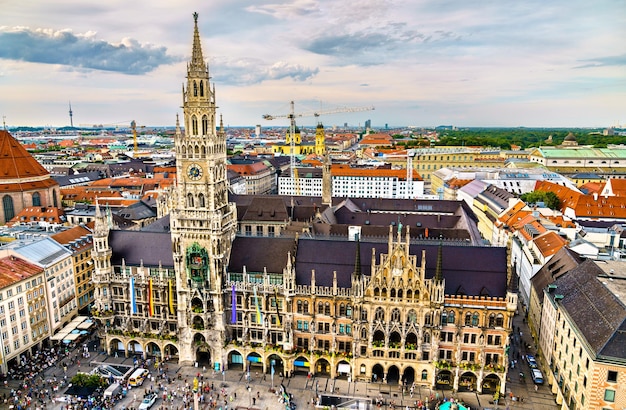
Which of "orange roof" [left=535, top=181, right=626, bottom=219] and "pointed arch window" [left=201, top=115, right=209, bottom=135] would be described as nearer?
"pointed arch window" [left=201, top=115, right=209, bottom=135]

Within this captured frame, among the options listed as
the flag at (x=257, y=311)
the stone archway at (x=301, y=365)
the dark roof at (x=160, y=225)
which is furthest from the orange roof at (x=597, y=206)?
the dark roof at (x=160, y=225)

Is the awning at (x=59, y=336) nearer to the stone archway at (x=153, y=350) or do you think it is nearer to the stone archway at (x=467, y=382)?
the stone archway at (x=153, y=350)

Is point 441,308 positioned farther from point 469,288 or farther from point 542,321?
point 542,321

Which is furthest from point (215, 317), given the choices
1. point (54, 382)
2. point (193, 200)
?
point (54, 382)

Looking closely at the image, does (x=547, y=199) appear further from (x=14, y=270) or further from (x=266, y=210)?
(x=14, y=270)

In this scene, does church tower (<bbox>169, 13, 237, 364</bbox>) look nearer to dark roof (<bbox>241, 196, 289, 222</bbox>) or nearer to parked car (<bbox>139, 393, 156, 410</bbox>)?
parked car (<bbox>139, 393, 156, 410</bbox>)

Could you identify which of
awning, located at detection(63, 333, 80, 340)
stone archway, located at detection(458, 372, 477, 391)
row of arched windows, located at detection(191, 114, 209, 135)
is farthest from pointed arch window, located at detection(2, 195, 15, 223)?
stone archway, located at detection(458, 372, 477, 391)

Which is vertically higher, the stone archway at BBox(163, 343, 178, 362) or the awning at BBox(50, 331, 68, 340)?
the awning at BBox(50, 331, 68, 340)
